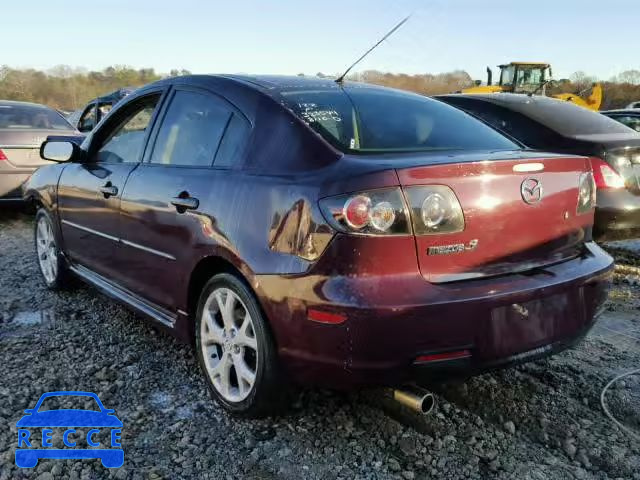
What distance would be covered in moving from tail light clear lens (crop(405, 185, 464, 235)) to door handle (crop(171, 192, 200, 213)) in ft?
3.49

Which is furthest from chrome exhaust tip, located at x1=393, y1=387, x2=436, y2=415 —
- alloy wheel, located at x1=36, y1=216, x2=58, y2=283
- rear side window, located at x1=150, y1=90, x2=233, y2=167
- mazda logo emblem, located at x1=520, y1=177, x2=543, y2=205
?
alloy wheel, located at x1=36, y1=216, x2=58, y2=283

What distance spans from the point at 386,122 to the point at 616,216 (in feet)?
8.65

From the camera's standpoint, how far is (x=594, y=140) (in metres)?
4.78

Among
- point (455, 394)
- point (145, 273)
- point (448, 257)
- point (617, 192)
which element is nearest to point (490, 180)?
point (448, 257)

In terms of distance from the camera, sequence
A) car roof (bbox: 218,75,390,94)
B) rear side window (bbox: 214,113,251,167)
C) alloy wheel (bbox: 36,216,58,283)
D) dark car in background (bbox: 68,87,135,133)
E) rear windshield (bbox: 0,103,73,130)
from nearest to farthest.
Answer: rear side window (bbox: 214,113,251,167) < car roof (bbox: 218,75,390,94) < alloy wheel (bbox: 36,216,58,283) < rear windshield (bbox: 0,103,73,130) < dark car in background (bbox: 68,87,135,133)

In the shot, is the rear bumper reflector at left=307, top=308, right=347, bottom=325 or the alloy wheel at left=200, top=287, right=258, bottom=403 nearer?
the rear bumper reflector at left=307, top=308, right=347, bottom=325

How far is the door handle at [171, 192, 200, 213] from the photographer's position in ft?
8.89

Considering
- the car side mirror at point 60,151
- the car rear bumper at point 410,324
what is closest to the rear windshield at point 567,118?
the car rear bumper at point 410,324

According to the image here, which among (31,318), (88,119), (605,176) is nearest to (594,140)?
(605,176)

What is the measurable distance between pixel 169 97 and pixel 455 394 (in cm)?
218

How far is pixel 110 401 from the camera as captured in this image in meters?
2.81

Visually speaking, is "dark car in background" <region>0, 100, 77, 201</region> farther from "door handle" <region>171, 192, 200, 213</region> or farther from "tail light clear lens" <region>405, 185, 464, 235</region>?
"tail light clear lens" <region>405, 185, 464, 235</region>

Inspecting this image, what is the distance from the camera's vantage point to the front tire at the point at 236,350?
2.39m

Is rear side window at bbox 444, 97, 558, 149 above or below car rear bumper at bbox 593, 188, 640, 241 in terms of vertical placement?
above
